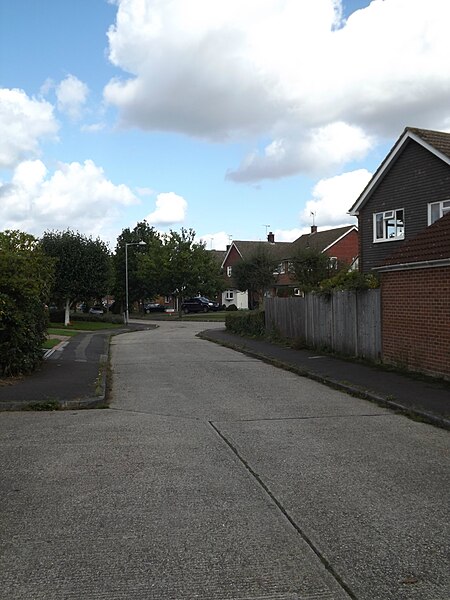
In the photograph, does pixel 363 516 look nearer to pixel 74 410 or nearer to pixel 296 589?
pixel 296 589

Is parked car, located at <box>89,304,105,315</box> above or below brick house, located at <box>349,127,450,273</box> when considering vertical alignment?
below

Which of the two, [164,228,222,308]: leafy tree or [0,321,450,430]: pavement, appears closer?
[0,321,450,430]: pavement

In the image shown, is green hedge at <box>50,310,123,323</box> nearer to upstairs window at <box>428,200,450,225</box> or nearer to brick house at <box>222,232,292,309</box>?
brick house at <box>222,232,292,309</box>

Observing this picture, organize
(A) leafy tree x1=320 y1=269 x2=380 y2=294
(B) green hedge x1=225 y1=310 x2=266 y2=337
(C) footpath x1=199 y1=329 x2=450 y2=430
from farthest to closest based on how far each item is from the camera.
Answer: (B) green hedge x1=225 y1=310 x2=266 y2=337 → (A) leafy tree x1=320 y1=269 x2=380 y2=294 → (C) footpath x1=199 y1=329 x2=450 y2=430

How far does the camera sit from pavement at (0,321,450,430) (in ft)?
33.4

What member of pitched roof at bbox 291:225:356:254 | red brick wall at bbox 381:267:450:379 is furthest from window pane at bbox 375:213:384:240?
pitched roof at bbox 291:225:356:254

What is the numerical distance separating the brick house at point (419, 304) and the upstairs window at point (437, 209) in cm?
793

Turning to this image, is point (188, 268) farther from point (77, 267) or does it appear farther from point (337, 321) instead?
point (337, 321)

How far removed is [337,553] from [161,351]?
19.1m

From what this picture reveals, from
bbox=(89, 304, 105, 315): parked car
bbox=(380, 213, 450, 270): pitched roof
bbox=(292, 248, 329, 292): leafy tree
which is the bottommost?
bbox=(89, 304, 105, 315): parked car

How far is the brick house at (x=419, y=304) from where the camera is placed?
41.1 ft

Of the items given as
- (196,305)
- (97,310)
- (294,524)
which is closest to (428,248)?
(294,524)

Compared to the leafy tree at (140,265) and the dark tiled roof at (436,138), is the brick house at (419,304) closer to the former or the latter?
the dark tiled roof at (436,138)

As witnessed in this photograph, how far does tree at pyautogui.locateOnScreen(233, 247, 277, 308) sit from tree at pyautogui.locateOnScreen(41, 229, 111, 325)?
15006 millimetres
